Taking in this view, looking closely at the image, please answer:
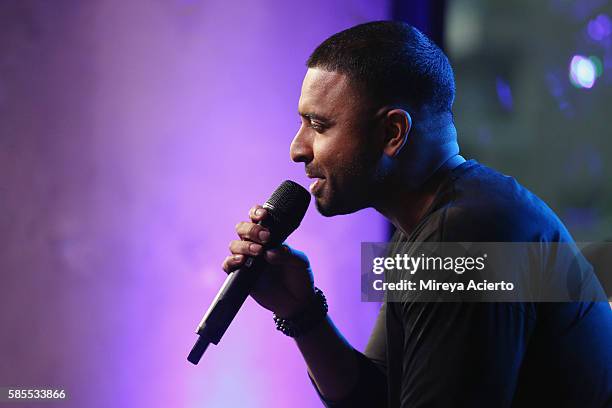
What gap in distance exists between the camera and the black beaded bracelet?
1.59m

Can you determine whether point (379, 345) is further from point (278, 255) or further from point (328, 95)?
point (328, 95)

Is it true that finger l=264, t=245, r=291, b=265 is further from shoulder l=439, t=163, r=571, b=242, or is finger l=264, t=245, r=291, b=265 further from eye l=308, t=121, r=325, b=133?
shoulder l=439, t=163, r=571, b=242

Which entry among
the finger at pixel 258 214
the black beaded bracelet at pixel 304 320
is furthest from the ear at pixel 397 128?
the black beaded bracelet at pixel 304 320

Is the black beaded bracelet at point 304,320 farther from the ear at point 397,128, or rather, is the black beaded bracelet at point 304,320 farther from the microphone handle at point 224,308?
the ear at point 397,128

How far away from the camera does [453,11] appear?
2818 millimetres

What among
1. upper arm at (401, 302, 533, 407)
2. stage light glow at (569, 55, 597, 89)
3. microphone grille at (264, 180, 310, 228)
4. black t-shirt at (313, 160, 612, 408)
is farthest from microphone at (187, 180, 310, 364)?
stage light glow at (569, 55, 597, 89)

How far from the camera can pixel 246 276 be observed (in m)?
1.32

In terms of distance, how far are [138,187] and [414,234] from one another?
125cm

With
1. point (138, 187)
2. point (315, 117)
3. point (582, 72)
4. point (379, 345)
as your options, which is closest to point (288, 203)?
point (315, 117)

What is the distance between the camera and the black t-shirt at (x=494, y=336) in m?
1.04

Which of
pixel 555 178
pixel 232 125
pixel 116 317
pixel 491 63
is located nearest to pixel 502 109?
pixel 491 63

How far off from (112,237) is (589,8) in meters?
1.73

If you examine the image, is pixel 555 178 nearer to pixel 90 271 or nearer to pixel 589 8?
pixel 589 8

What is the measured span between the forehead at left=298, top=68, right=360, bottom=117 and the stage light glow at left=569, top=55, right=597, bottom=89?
121 centimetres
